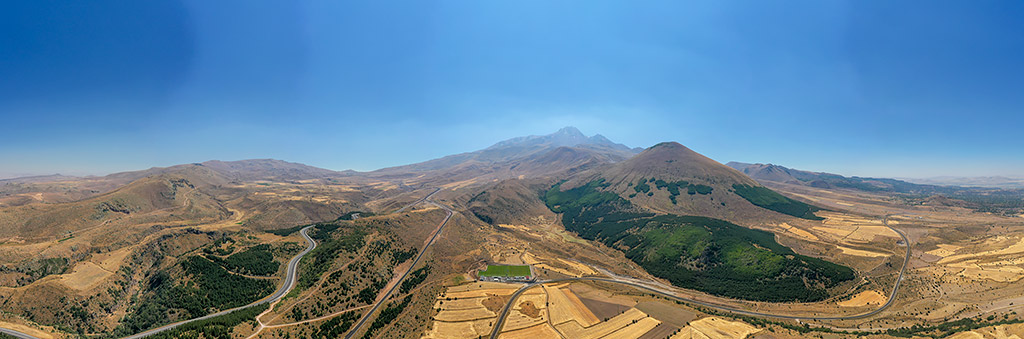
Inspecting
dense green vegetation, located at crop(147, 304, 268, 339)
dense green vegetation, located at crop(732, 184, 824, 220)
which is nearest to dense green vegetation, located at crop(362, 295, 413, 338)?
dense green vegetation, located at crop(147, 304, 268, 339)

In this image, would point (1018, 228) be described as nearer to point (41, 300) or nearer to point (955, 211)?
point (955, 211)

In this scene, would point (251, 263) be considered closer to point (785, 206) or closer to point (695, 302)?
point (695, 302)

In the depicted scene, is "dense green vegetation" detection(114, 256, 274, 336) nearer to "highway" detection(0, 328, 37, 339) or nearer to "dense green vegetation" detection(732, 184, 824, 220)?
"highway" detection(0, 328, 37, 339)

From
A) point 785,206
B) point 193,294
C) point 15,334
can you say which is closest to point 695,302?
point 193,294

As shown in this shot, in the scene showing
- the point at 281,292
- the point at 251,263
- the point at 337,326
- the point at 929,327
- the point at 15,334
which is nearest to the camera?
the point at 15,334

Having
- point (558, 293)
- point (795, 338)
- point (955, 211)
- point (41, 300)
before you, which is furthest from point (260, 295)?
point (955, 211)

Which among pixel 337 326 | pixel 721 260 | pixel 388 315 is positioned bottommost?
pixel 337 326
